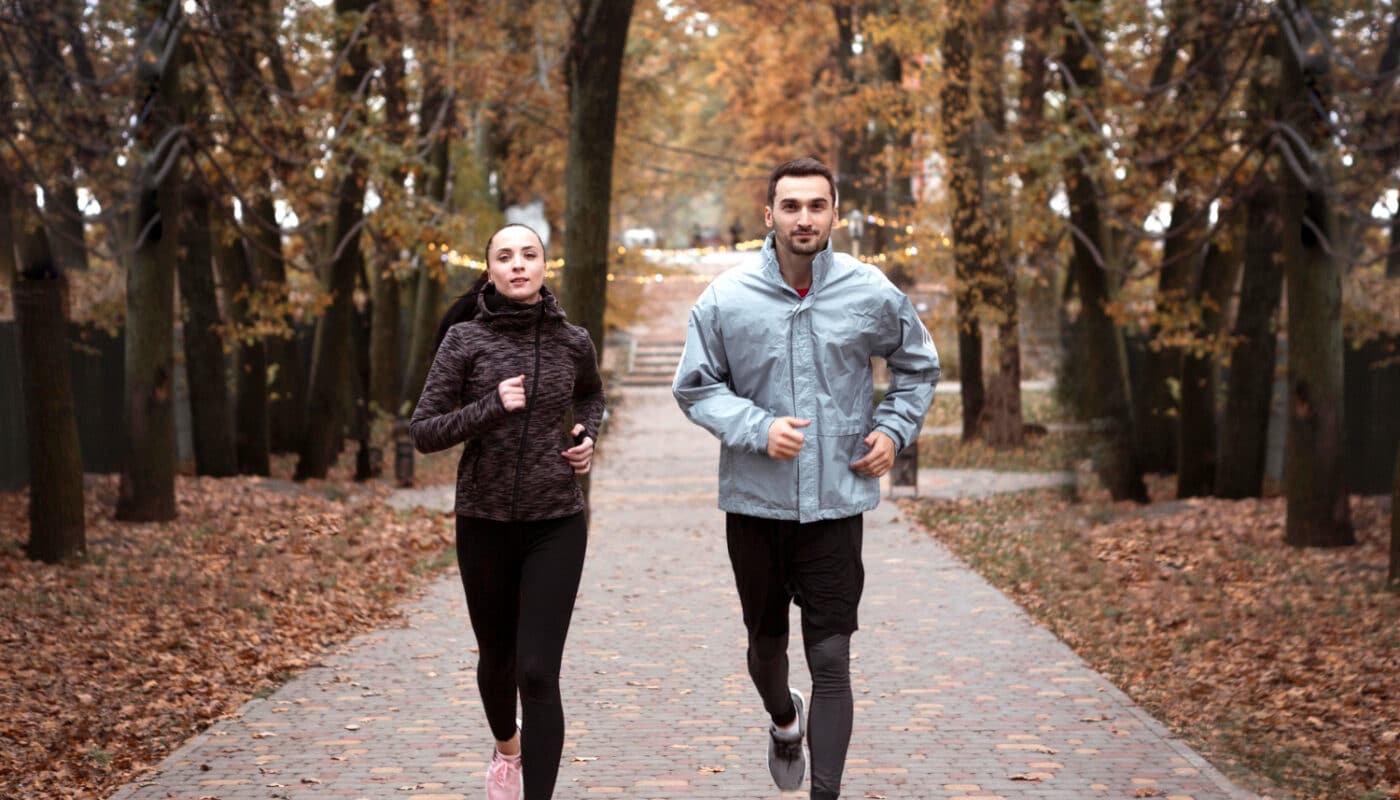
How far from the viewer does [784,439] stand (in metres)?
5.60

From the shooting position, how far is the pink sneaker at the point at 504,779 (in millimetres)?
6125

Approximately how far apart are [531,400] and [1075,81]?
15.3 m

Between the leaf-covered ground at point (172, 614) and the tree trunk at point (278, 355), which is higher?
the tree trunk at point (278, 355)

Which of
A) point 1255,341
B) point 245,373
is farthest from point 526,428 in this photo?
point 245,373

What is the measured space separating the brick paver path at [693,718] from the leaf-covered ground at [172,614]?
352 mm

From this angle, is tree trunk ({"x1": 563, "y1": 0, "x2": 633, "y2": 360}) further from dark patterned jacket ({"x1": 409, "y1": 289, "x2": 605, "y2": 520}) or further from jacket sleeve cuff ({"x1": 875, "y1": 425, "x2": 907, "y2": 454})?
jacket sleeve cuff ({"x1": 875, "y1": 425, "x2": 907, "y2": 454})

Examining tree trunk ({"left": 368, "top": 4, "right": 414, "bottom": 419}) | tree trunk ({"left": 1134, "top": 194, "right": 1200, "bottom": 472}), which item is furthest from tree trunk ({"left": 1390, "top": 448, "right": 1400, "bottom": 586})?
tree trunk ({"left": 368, "top": 4, "right": 414, "bottom": 419})

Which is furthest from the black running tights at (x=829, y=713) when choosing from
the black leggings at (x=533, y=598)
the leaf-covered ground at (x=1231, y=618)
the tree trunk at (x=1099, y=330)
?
the tree trunk at (x=1099, y=330)

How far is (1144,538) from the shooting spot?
1700 centimetres

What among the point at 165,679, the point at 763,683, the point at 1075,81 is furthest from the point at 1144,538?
the point at 763,683

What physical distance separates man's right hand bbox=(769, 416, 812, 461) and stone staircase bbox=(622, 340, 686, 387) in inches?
1871

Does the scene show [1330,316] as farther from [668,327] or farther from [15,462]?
[668,327]

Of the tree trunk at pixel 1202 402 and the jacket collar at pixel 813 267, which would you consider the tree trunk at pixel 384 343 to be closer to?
the tree trunk at pixel 1202 402

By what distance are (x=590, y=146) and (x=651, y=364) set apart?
4186 cm
